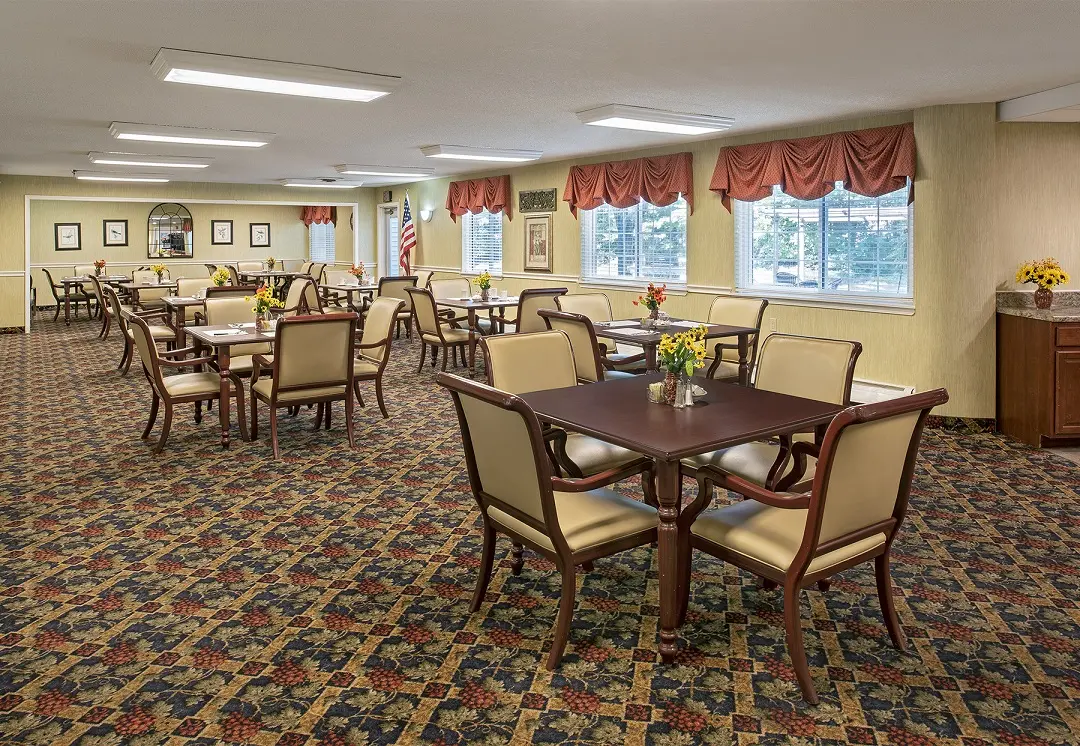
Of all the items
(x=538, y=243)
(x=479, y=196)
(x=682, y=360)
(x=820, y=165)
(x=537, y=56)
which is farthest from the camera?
(x=479, y=196)

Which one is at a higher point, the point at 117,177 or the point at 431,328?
the point at 117,177

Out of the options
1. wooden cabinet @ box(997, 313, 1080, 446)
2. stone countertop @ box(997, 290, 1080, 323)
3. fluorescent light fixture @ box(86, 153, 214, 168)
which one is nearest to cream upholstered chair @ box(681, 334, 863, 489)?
wooden cabinet @ box(997, 313, 1080, 446)

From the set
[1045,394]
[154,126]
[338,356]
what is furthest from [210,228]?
[1045,394]

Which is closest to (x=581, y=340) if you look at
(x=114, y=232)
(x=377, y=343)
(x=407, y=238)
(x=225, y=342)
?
(x=377, y=343)

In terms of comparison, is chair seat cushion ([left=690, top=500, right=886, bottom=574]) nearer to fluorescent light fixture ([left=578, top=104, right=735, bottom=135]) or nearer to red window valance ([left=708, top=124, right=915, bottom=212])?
fluorescent light fixture ([left=578, top=104, right=735, bottom=135])

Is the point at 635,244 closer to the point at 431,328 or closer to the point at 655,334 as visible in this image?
the point at 431,328

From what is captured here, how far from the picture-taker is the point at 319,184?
13.8 metres

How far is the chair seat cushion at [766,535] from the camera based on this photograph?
2543 millimetres

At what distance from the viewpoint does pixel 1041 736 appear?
2.30m

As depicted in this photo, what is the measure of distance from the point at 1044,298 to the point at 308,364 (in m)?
5.03

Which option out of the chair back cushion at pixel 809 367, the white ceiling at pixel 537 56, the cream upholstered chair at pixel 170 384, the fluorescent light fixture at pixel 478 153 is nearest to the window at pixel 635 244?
the fluorescent light fixture at pixel 478 153

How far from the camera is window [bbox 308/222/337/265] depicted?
17906 millimetres

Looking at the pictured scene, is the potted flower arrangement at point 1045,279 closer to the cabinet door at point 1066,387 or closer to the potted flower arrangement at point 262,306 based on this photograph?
the cabinet door at point 1066,387

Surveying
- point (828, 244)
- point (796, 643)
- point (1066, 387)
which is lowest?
point (796, 643)
